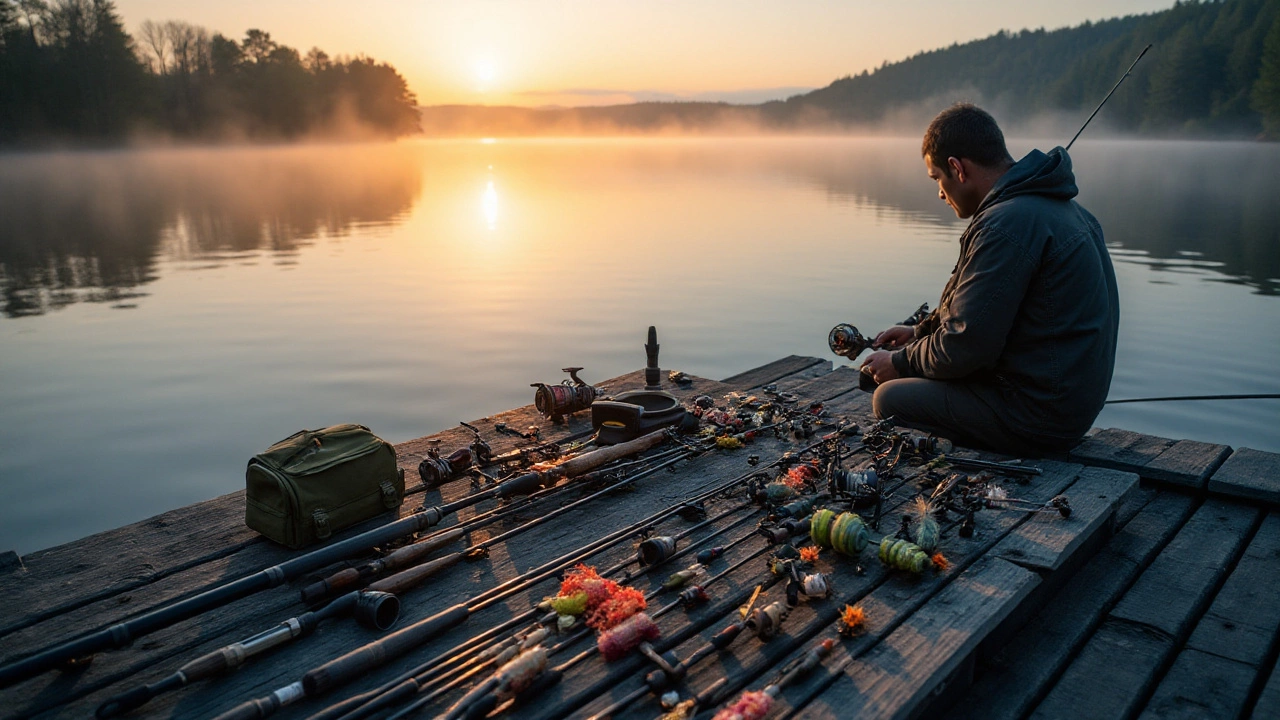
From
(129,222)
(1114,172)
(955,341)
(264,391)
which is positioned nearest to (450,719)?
(955,341)

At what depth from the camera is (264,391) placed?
447 inches

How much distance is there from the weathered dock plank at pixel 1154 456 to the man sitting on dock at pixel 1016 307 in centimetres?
40

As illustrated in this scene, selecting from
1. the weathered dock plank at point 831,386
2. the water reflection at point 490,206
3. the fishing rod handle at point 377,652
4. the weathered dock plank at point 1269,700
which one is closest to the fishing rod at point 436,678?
the fishing rod handle at point 377,652

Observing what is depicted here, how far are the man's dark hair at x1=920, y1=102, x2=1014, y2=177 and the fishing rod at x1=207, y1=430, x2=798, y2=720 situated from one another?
3456mm

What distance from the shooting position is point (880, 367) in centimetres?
593

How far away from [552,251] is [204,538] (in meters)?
18.8

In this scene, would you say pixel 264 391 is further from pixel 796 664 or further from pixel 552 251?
pixel 552 251

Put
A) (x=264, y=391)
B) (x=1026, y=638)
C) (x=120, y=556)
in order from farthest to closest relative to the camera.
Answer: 1. (x=264, y=391)
2. (x=120, y=556)
3. (x=1026, y=638)

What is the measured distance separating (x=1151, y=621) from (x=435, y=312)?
44.8 feet

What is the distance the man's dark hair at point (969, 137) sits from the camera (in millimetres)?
5156

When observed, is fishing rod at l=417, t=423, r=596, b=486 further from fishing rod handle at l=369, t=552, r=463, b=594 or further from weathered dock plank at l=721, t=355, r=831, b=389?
weathered dock plank at l=721, t=355, r=831, b=389

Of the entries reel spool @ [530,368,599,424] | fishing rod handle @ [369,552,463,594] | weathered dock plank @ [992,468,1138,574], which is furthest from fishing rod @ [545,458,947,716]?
reel spool @ [530,368,599,424]

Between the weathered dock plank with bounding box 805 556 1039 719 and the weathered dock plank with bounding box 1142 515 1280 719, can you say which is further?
the weathered dock plank with bounding box 1142 515 1280 719

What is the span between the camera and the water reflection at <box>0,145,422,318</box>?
19.0 m
